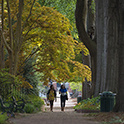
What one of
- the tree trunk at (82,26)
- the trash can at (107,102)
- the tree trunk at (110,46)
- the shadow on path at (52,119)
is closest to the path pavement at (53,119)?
the shadow on path at (52,119)

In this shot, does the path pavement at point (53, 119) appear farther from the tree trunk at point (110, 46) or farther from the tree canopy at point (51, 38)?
the tree canopy at point (51, 38)

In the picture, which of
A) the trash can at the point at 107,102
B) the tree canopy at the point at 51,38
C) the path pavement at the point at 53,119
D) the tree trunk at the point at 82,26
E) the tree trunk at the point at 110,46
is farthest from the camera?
the tree canopy at the point at 51,38

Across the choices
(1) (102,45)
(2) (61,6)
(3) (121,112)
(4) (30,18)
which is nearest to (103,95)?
(3) (121,112)

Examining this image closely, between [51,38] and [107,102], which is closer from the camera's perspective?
[107,102]

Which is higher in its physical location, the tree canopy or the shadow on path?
the tree canopy

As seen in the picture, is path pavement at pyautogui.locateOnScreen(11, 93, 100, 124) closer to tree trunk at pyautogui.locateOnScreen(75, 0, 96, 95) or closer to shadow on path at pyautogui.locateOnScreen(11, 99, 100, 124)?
shadow on path at pyautogui.locateOnScreen(11, 99, 100, 124)

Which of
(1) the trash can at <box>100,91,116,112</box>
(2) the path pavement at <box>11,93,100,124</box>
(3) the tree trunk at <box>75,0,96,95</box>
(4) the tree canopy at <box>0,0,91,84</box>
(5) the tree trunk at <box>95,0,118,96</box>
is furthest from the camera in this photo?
(4) the tree canopy at <box>0,0,91,84</box>

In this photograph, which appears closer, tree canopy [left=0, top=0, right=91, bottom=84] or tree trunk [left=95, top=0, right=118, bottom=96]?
tree trunk [left=95, top=0, right=118, bottom=96]

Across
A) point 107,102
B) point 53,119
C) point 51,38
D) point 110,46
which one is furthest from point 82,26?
point 53,119

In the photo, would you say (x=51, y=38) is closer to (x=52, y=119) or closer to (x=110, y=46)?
(x=110, y=46)

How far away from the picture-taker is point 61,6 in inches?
1045

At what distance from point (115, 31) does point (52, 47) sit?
5.12 meters

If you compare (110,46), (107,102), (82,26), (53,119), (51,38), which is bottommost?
(53,119)

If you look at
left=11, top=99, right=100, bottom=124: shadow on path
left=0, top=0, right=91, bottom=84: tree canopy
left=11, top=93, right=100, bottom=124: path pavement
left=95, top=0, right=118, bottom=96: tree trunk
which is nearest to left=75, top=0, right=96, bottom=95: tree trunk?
left=0, top=0, right=91, bottom=84: tree canopy
